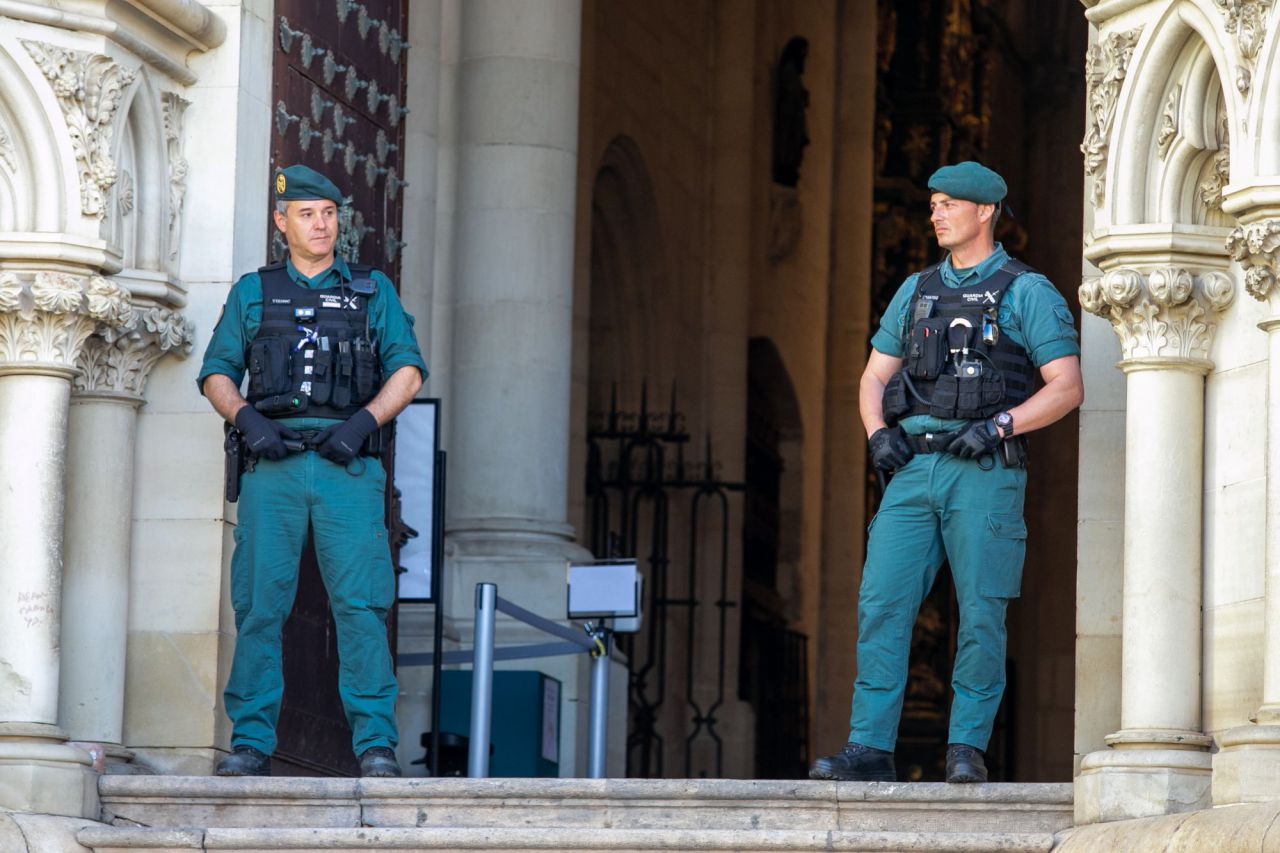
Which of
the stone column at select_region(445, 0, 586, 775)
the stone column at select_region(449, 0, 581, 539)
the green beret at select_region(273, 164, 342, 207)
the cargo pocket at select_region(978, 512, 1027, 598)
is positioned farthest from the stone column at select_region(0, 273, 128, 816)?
the stone column at select_region(449, 0, 581, 539)

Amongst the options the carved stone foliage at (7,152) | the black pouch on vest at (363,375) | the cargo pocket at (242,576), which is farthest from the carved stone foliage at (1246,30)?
the carved stone foliage at (7,152)

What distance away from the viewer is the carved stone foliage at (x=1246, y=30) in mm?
9406

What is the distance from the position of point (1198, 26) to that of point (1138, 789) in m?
2.31

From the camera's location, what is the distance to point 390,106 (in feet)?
41.5

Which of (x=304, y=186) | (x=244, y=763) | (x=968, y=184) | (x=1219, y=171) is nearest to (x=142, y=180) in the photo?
(x=304, y=186)

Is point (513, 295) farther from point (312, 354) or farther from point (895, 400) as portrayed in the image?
point (895, 400)

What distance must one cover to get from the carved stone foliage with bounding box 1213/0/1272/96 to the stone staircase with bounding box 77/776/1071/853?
86.4 inches

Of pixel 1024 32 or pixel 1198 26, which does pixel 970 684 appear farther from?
pixel 1024 32

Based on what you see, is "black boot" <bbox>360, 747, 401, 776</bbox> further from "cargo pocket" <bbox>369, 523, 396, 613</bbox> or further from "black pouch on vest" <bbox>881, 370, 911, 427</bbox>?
"black pouch on vest" <bbox>881, 370, 911, 427</bbox>

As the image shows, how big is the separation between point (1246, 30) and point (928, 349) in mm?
1404

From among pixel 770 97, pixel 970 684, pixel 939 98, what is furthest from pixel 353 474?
pixel 939 98

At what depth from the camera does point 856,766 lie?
982 cm

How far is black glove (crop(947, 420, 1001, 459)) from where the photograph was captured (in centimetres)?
983

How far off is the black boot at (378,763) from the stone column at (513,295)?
440 centimetres
